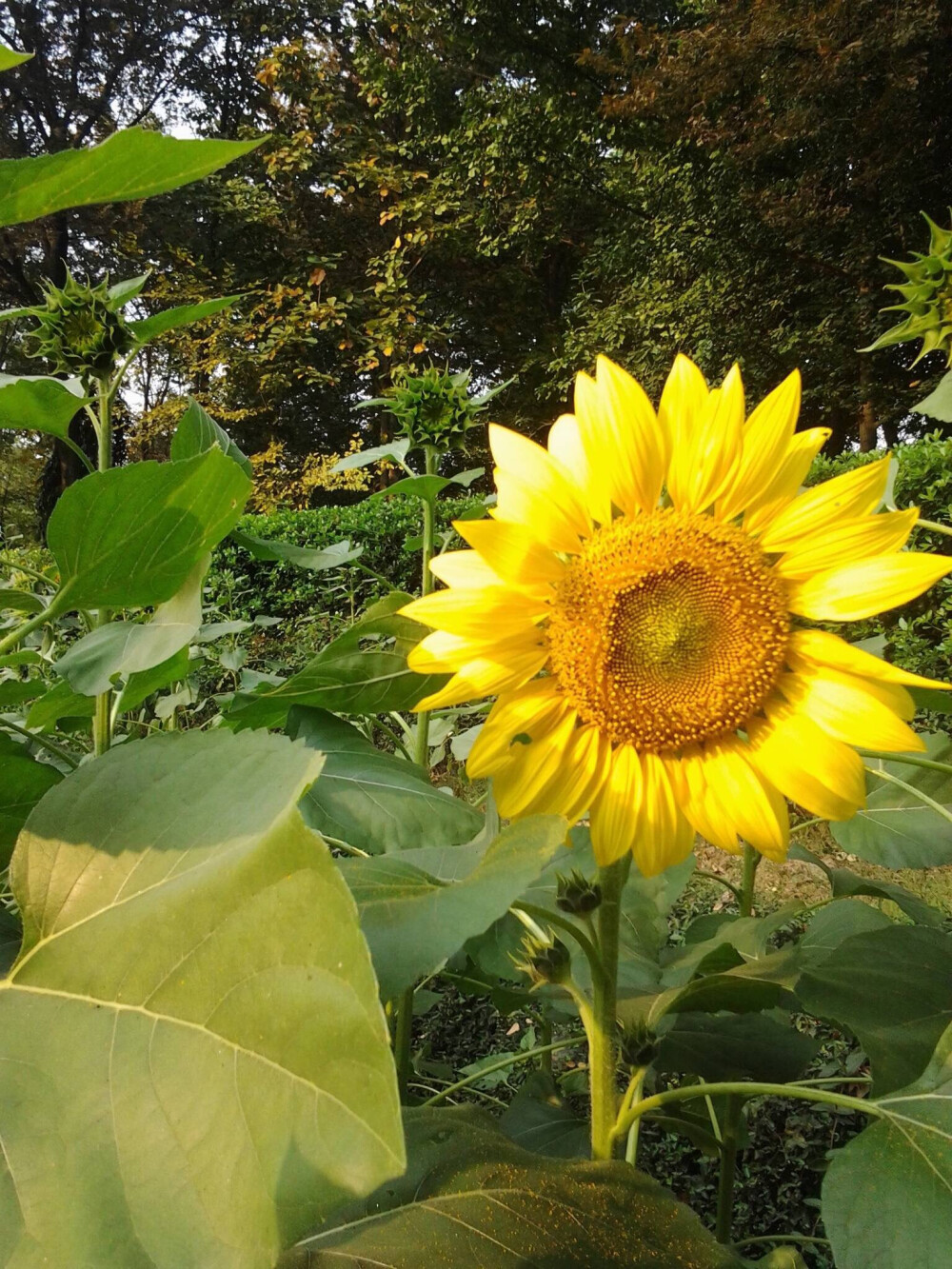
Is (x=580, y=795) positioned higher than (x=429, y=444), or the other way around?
(x=429, y=444)

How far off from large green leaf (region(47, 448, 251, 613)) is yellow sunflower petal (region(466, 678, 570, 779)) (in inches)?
6.7

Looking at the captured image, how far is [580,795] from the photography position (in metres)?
0.45

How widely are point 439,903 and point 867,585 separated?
274mm

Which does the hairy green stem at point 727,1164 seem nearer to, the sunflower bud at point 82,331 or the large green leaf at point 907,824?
the large green leaf at point 907,824

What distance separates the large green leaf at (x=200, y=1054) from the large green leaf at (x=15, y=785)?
16 centimetres

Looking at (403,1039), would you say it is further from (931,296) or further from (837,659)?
(931,296)

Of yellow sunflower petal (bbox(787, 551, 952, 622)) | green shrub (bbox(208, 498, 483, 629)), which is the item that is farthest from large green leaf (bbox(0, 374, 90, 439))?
green shrub (bbox(208, 498, 483, 629))

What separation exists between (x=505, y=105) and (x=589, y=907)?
9120 mm

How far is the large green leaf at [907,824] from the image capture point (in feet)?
2.33

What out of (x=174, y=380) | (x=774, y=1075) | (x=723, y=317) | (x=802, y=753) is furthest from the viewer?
(x=174, y=380)

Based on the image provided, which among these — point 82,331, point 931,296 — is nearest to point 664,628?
point 931,296

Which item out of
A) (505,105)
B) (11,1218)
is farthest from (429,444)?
(505,105)

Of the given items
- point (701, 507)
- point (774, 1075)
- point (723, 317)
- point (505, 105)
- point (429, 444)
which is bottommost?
point (774, 1075)

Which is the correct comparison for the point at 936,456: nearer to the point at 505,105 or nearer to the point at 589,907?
the point at 589,907
